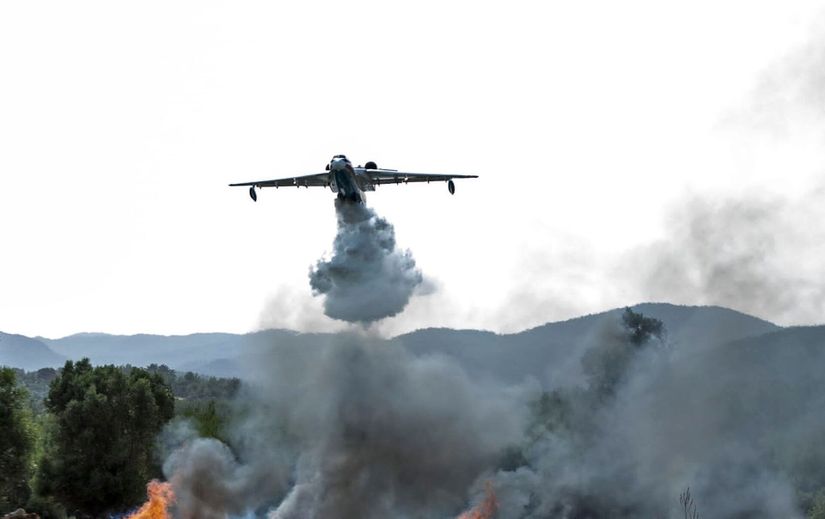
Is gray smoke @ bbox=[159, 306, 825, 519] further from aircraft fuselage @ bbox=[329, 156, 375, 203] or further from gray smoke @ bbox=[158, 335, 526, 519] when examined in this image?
aircraft fuselage @ bbox=[329, 156, 375, 203]

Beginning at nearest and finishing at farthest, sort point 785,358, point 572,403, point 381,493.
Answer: point 381,493, point 572,403, point 785,358

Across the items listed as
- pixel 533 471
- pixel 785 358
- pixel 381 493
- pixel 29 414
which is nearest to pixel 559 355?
pixel 785 358

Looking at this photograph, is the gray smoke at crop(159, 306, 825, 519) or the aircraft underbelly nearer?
the gray smoke at crop(159, 306, 825, 519)

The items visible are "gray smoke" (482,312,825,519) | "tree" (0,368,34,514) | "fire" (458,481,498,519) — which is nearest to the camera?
"fire" (458,481,498,519)

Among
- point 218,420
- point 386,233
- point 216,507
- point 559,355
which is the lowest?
point 216,507

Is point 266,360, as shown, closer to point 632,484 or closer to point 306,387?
point 306,387

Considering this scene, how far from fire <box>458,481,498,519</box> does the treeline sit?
965 inches

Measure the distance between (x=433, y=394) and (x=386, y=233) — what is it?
14234 mm

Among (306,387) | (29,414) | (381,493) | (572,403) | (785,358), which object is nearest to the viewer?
(381,493)

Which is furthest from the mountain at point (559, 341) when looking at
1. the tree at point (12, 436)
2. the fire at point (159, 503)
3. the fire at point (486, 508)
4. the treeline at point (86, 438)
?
the tree at point (12, 436)

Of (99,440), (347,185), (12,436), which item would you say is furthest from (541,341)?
(12,436)

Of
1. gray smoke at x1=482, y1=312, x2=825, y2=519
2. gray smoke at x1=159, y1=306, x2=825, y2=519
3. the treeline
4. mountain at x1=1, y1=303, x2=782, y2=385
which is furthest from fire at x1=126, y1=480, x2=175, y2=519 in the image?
gray smoke at x1=482, y1=312, x2=825, y2=519

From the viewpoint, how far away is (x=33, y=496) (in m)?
93.4

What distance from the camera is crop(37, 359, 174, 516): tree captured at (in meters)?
96.8
